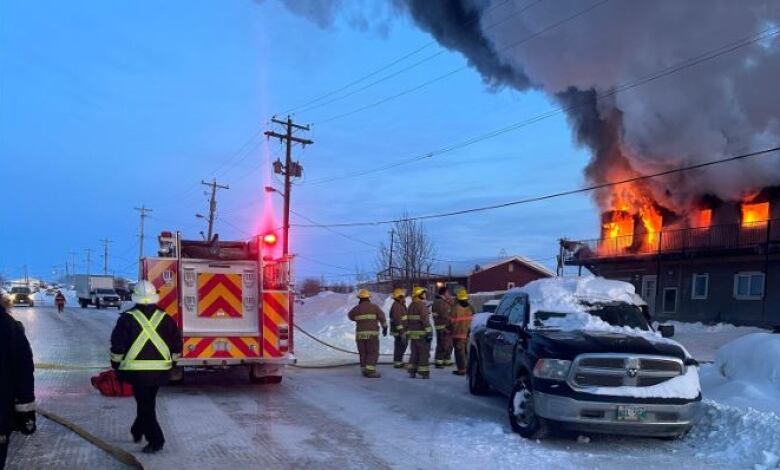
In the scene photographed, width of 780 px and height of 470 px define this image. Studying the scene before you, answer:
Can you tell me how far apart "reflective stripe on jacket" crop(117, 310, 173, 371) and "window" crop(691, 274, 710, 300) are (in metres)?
30.1

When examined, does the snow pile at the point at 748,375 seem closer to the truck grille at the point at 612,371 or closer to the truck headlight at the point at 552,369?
the truck grille at the point at 612,371

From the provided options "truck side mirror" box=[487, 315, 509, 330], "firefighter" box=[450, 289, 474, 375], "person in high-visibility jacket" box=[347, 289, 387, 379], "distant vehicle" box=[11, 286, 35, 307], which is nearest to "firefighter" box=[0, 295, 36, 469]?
"truck side mirror" box=[487, 315, 509, 330]

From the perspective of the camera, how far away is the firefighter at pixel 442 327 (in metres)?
13.5

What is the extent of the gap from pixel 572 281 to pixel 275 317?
4501 mm

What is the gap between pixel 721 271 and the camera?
1221 inches

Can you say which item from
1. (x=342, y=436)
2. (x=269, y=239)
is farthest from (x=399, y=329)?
(x=342, y=436)

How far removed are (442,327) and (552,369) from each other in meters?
6.68

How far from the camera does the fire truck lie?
10.1m

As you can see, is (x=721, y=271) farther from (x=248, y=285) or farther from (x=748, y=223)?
(x=248, y=285)

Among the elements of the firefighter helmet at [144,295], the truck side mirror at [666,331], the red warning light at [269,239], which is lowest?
the truck side mirror at [666,331]

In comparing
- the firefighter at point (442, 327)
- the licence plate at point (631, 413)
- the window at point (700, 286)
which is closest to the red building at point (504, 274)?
the window at point (700, 286)

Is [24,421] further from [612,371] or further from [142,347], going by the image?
[612,371]

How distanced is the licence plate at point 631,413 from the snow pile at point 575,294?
6.06 ft

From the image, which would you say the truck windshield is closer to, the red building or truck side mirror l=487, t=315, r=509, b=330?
truck side mirror l=487, t=315, r=509, b=330
